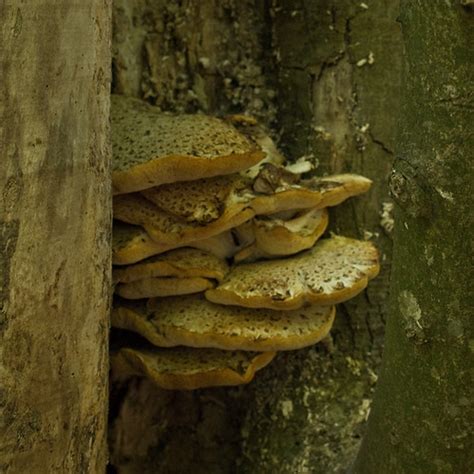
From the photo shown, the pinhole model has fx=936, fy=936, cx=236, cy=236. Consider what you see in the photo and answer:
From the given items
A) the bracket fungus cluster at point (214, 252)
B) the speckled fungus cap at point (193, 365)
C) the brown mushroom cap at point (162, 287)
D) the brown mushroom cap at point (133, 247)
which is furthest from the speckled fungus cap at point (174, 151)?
the speckled fungus cap at point (193, 365)

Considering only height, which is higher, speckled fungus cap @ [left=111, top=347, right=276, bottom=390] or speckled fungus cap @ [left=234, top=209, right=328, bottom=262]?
speckled fungus cap @ [left=234, top=209, right=328, bottom=262]

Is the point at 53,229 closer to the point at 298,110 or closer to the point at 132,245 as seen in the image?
the point at 132,245

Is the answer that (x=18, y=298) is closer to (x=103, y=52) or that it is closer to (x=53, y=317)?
(x=53, y=317)

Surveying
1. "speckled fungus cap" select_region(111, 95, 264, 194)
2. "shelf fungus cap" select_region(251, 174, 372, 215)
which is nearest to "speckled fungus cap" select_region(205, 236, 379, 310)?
"shelf fungus cap" select_region(251, 174, 372, 215)

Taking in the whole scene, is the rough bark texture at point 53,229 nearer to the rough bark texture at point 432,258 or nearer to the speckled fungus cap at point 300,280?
the speckled fungus cap at point 300,280

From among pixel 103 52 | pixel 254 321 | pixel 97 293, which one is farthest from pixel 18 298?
pixel 254 321

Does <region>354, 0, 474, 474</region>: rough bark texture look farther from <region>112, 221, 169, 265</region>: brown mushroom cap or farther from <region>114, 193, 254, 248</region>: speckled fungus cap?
<region>112, 221, 169, 265</region>: brown mushroom cap

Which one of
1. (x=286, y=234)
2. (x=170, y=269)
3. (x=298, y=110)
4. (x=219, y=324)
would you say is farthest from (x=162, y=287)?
(x=298, y=110)
